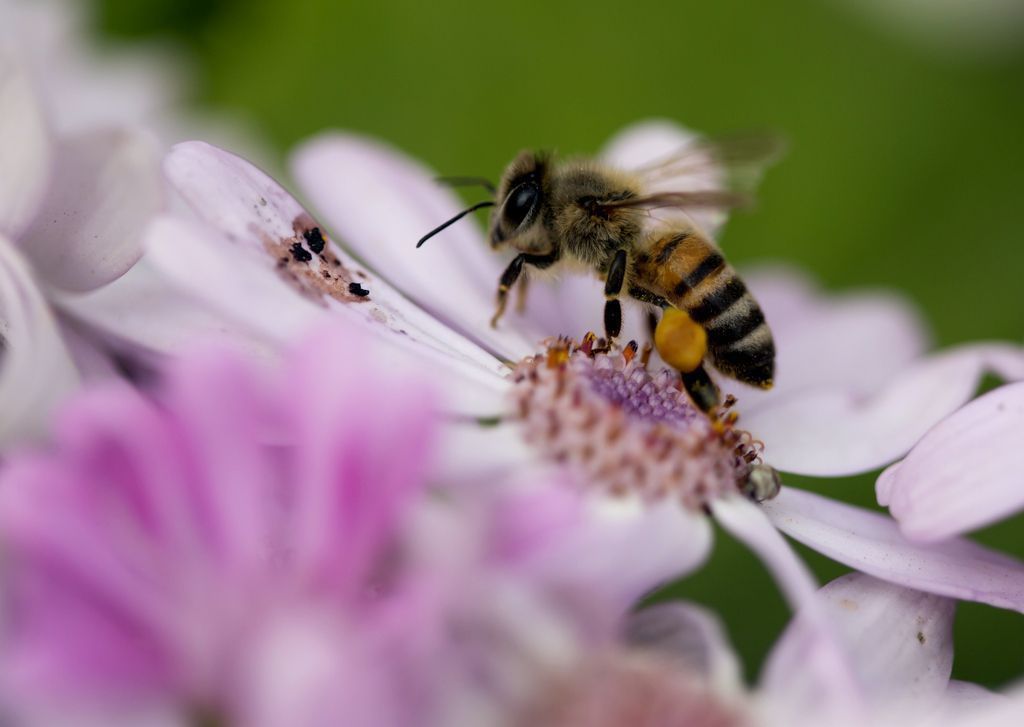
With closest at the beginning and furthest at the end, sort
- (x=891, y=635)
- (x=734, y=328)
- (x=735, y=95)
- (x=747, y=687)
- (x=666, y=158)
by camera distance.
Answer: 1. (x=747, y=687)
2. (x=891, y=635)
3. (x=734, y=328)
4. (x=666, y=158)
5. (x=735, y=95)

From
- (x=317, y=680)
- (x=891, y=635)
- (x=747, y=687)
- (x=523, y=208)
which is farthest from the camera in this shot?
(x=523, y=208)

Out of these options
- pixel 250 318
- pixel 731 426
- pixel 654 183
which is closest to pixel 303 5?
pixel 654 183

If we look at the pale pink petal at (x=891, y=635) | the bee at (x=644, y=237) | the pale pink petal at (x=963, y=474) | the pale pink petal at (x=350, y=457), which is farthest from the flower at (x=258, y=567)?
the bee at (x=644, y=237)

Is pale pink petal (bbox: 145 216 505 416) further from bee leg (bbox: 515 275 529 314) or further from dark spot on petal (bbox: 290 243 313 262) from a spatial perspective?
bee leg (bbox: 515 275 529 314)

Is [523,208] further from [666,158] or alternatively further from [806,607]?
[806,607]

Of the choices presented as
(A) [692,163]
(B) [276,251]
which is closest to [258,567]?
(B) [276,251]

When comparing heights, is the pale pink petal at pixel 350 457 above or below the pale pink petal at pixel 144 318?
above

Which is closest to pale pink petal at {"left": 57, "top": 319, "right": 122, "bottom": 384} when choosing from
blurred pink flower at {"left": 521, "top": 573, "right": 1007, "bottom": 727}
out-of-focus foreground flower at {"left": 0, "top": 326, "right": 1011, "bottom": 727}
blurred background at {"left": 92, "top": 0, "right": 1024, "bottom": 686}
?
out-of-focus foreground flower at {"left": 0, "top": 326, "right": 1011, "bottom": 727}

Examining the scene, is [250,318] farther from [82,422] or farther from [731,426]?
[731,426]

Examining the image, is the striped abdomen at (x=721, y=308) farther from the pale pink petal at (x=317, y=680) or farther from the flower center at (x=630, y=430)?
the pale pink petal at (x=317, y=680)
